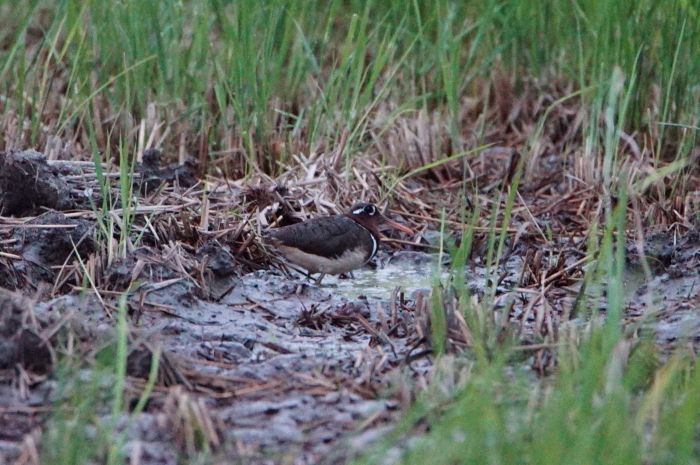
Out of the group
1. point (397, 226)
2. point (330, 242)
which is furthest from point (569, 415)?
point (397, 226)

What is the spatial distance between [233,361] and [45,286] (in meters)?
1.03

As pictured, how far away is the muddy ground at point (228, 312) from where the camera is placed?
2.93 metres

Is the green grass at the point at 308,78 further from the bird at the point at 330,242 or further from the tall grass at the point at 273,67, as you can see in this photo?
the bird at the point at 330,242

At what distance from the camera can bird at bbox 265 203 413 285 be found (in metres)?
5.04

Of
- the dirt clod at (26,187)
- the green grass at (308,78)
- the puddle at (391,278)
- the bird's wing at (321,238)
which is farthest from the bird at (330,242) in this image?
the dirt clod at (26,187)

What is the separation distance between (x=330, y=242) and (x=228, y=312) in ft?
2.78

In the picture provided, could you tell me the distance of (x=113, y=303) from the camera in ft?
13.3

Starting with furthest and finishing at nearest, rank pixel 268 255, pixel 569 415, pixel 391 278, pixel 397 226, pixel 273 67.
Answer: pixel 273 67 → pixel 397 226 → pixel 391 278 → pixel 268 255 → pixel 569 415

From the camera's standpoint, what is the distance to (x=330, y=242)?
5.06m

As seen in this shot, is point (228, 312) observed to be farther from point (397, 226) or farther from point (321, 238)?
point (397, 226)

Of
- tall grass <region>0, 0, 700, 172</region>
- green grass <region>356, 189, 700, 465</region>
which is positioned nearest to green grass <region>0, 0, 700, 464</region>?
tall grass <region>0, 0, 700, 172</region>

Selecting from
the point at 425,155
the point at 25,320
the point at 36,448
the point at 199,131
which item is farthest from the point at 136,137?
the point at 36,448

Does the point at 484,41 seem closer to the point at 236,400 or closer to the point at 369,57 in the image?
the point at 369,57

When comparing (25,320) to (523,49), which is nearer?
(25,320)
